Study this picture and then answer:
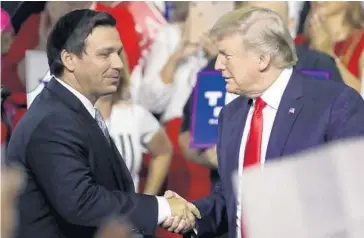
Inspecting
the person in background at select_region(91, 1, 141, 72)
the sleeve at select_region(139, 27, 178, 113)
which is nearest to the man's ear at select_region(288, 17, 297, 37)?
the sleeve at select_region(139, 27, 178, 113)

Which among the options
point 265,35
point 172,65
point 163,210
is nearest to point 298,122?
point 265,35

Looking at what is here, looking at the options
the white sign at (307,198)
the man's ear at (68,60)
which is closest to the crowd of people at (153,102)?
the man's ear at (68,60)

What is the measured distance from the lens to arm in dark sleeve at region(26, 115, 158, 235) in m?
1.81

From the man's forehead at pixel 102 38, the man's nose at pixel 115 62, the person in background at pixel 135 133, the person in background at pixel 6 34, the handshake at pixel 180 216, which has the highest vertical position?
the man's forehead at pixel 102 38

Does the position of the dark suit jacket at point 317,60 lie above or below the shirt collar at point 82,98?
below

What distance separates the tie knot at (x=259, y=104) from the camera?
6.78 ft

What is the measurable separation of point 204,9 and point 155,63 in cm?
33

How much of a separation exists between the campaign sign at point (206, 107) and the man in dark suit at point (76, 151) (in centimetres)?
117

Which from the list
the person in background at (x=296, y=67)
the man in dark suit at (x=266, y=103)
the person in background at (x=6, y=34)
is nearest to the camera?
the man in dark suit at (x=266, y=103)

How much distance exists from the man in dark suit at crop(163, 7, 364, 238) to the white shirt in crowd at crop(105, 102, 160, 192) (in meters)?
1.06

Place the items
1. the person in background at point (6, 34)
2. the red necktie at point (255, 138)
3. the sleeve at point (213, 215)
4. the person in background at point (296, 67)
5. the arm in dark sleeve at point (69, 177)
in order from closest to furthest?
the arm in dark sleeve at point (69, 177)
the red necktie at point (255, 138)
the sleeve at point (213, 215)
the person in background at point (296, 67)
the person in background at point (6, 34)

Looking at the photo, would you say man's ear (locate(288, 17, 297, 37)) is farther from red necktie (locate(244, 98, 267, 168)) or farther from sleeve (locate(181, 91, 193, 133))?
red necktie (locate(244, 98, 267, 168))

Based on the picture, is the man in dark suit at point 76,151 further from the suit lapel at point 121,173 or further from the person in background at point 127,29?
the person in background at point 127,29

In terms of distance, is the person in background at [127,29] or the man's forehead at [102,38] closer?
the man's forehead at [102,38]
